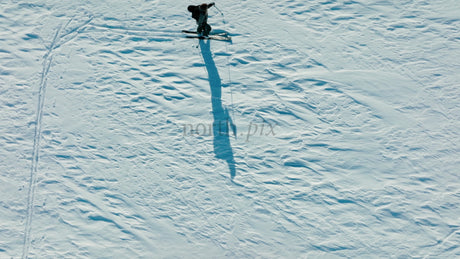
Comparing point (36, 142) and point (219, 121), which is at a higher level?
point (219, 121)

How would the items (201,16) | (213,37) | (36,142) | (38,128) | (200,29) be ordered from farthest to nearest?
(213,37) < (200,29) < (201,16) < (38,128) < (36,142)

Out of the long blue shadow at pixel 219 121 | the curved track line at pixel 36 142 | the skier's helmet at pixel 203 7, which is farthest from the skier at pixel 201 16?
the curved track line at pixel 36 142

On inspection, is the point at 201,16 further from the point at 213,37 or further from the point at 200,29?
the point at 213,37

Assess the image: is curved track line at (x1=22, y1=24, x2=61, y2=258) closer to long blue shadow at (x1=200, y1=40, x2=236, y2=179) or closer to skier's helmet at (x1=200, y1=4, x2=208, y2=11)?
long blue shadow at (x1=200, y1=40, x2=236, y2=179)

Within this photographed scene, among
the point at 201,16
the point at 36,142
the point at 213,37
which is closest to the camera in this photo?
the point at 36,142

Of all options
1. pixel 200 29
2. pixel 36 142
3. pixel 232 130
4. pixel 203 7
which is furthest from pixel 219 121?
pixel 36 142

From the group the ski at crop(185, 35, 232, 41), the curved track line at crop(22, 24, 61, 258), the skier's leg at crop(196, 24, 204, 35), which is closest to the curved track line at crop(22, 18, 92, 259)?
the curved track line at crop(22, 24, 61, 258)

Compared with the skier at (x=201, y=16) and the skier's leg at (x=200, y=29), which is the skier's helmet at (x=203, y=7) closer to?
the skier at (x=201, y=16)
